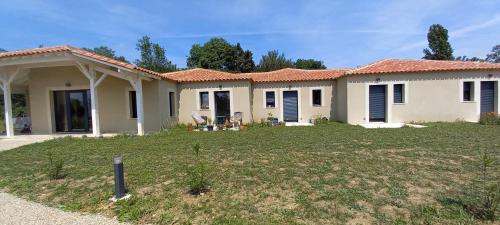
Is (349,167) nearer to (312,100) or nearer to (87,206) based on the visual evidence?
(87,206)

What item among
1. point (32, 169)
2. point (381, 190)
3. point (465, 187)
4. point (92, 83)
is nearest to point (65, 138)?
point (92, 83)

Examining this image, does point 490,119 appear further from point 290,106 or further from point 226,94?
point 226,94

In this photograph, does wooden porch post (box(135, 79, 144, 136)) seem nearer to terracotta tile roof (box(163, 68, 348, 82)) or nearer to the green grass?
the green grass

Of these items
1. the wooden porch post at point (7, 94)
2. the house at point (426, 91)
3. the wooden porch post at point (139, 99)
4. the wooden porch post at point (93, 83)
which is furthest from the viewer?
the house at point (426, 91)

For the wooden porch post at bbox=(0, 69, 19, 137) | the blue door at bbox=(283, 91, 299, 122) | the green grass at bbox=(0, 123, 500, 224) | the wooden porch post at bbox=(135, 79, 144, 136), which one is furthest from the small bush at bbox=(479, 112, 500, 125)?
the wooden porch post at bbox=(0, 69, 19, 137)

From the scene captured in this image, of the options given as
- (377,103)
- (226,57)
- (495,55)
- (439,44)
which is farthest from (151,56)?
(495,55)

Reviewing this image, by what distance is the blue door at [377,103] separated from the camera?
15468mm

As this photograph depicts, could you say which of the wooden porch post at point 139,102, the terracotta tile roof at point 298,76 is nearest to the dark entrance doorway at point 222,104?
the terracotta tile roof at point 298,76

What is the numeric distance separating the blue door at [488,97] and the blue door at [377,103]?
518 centimetres

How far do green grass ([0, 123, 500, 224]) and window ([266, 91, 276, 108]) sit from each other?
9.42m

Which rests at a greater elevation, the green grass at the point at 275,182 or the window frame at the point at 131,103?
the window frame at the point at 131,103

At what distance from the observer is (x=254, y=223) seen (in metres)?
3.48

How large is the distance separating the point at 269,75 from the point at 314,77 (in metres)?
3.25

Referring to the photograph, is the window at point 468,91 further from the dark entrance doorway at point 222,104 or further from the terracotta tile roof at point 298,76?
the dark entrance doorway at point 222,104
